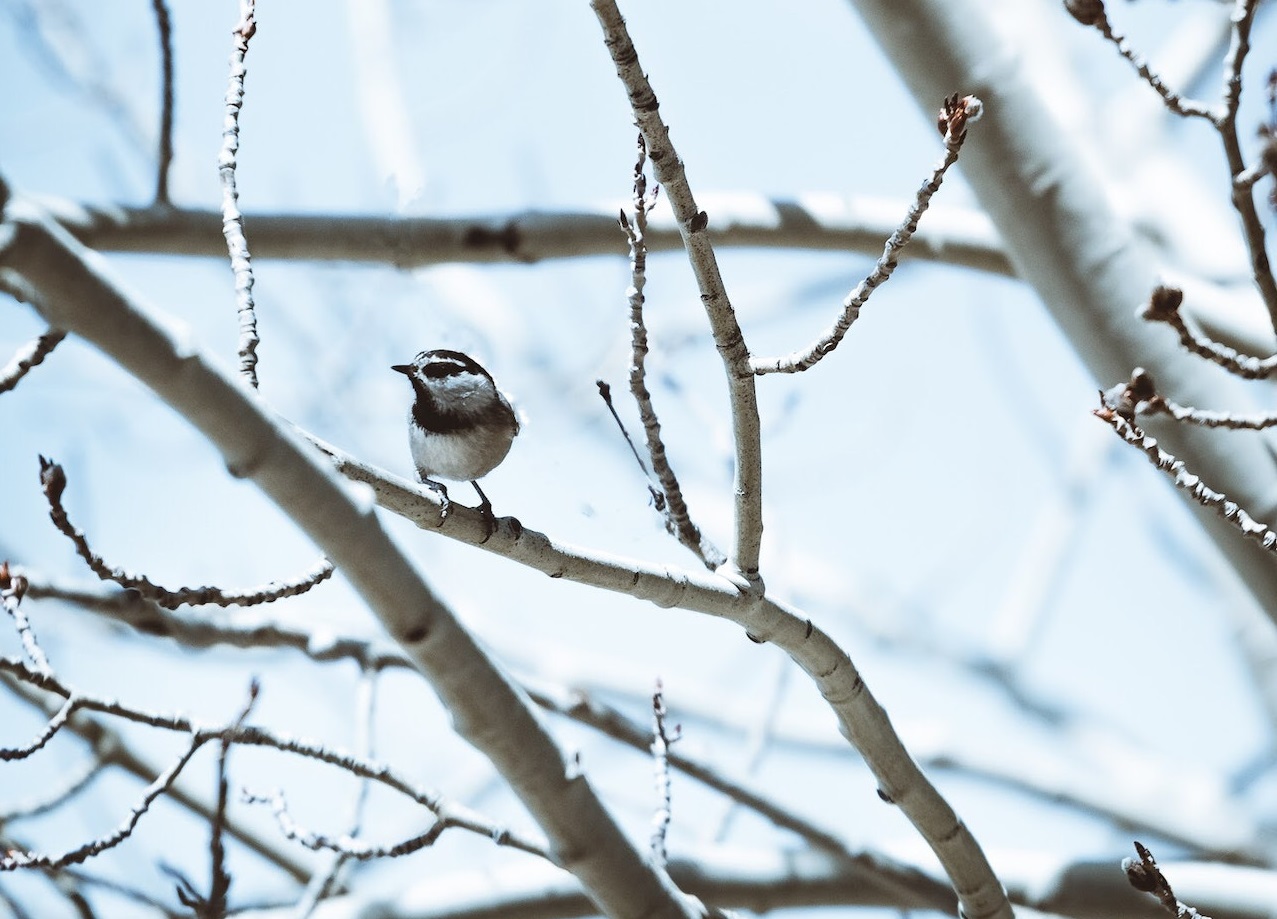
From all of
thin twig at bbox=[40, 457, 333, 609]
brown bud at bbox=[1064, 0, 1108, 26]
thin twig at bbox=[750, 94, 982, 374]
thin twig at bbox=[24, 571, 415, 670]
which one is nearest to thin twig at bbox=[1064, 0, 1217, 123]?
Result: brown bud at bbox=[1064, 0, 1108, 26]

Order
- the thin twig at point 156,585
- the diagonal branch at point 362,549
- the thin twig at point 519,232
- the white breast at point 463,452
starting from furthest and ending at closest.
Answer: the thin twig at point 519,232 → the white breast at point 463,452 → the thin twig at point 156,585 → the diagonal branch at point 362,549

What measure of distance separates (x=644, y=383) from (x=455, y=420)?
38cm

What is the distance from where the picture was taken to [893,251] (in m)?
1.45

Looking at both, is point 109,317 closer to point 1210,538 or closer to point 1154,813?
point 1210,538

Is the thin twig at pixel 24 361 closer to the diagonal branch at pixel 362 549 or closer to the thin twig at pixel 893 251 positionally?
the diagonal branch at pixel 362 549

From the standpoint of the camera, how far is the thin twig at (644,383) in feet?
5.02

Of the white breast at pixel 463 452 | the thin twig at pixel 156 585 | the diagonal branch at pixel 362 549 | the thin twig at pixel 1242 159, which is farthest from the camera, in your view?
the white breast at pixel 463 452

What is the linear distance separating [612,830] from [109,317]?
1.21m

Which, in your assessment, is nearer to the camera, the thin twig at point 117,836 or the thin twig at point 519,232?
the thin twig at point 117,836

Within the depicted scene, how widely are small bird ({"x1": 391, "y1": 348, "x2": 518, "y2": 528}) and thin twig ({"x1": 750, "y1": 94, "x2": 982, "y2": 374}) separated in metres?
0.54

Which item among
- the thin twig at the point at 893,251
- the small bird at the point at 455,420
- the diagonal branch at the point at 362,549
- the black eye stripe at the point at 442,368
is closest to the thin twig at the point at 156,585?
the diagonal branch at the point at 362,549

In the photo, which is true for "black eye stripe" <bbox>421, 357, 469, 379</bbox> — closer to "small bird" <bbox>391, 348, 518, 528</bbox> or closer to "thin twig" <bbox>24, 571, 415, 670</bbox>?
"small bird" <bbox>391, 348, 518, 528</bbox>

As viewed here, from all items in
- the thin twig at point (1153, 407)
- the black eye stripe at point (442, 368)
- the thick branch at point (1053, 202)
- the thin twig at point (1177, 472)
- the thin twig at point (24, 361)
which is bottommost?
the thin twig at point (24, 361)

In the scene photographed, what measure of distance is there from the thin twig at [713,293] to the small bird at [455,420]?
43 cm
